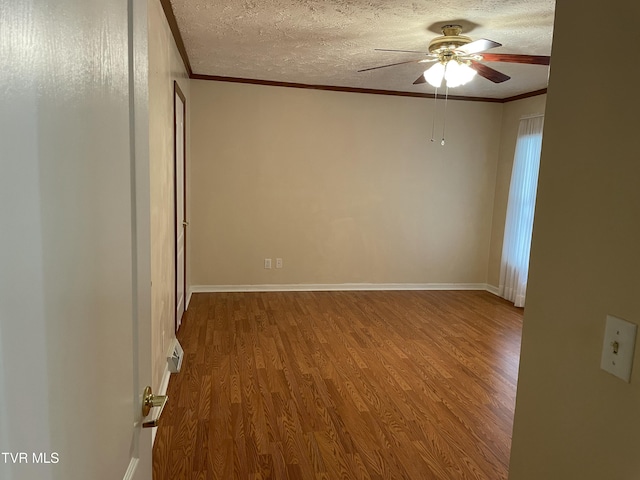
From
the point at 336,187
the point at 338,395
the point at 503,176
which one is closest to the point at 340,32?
the point at 336,187

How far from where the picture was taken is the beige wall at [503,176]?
5.28 meters

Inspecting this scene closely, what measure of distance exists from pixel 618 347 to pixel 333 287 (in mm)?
4678

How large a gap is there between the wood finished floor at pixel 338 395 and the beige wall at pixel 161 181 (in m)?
0.43

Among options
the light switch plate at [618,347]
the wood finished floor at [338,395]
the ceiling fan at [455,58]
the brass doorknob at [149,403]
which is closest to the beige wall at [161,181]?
the wood finished floor at [338,395]

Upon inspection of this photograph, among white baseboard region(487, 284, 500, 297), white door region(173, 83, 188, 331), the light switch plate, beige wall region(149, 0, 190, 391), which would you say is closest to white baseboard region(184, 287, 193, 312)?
white door region(173, 83, 188, 331)

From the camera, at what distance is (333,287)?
18.0ft

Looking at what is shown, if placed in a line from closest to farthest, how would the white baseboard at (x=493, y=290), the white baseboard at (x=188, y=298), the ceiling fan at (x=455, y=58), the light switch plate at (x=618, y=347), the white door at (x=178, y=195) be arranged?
1. the light switch plate at (x=618, y=347)
2. the ceiling fan at (x=455, y=58)
3. the white door at (x=178, y=195)
4. the white baseboard at (x=188, y=298)
5. the white baseboard at (x=493, y=290)

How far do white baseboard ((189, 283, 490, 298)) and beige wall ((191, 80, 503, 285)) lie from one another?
62 millimetres

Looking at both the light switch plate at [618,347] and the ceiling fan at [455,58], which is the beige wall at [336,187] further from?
the light switch plate at [618,347]

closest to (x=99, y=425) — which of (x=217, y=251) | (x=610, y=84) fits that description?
(x=610, y=84)

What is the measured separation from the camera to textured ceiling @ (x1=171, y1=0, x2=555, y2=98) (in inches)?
104

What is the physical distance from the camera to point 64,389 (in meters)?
0.57

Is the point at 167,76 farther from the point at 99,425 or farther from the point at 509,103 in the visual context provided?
the point at 509,103

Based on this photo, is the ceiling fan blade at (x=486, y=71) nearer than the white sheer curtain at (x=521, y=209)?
Yes
